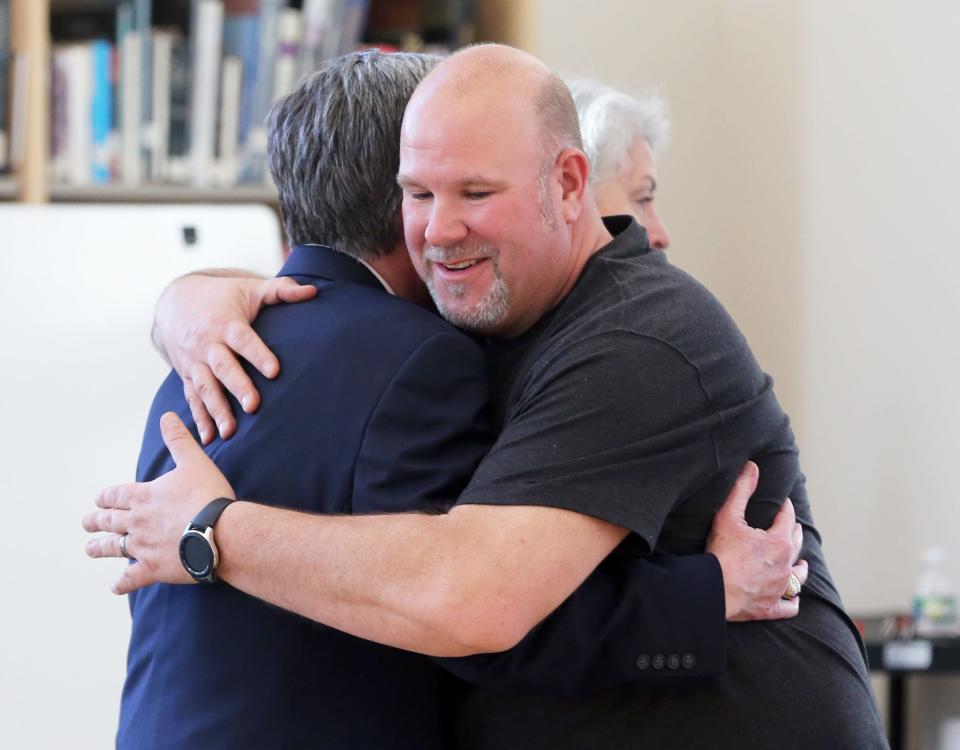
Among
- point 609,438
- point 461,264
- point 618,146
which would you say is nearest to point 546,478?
point 609,438

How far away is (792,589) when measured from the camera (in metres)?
1.48

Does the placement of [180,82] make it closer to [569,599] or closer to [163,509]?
[163,509]

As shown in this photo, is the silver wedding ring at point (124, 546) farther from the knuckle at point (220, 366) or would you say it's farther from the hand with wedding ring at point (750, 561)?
the hand with wedding ring at point (750, 561)

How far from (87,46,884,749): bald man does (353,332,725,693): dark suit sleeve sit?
26mm

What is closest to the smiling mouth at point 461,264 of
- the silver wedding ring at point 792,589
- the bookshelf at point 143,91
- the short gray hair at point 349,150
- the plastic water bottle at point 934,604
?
the short gray hair at point 349,150

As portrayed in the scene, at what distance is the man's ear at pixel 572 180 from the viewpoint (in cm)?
149

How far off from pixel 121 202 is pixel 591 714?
1.79 meters

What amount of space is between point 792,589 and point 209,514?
65cm

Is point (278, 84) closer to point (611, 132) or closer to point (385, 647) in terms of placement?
point (611, 132)

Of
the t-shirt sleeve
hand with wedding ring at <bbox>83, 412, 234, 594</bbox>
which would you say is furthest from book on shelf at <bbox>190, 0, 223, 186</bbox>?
the t-shirt sleeve

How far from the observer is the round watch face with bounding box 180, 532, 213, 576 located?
1.35m

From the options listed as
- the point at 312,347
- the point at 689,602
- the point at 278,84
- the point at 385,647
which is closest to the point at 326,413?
the point at 312,347

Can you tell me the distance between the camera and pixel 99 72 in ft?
8.68

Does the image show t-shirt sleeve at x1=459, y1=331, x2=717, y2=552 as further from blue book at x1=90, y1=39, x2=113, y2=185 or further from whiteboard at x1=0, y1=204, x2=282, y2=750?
blue book at x1=90, y1=39, x2=113, y2=185
